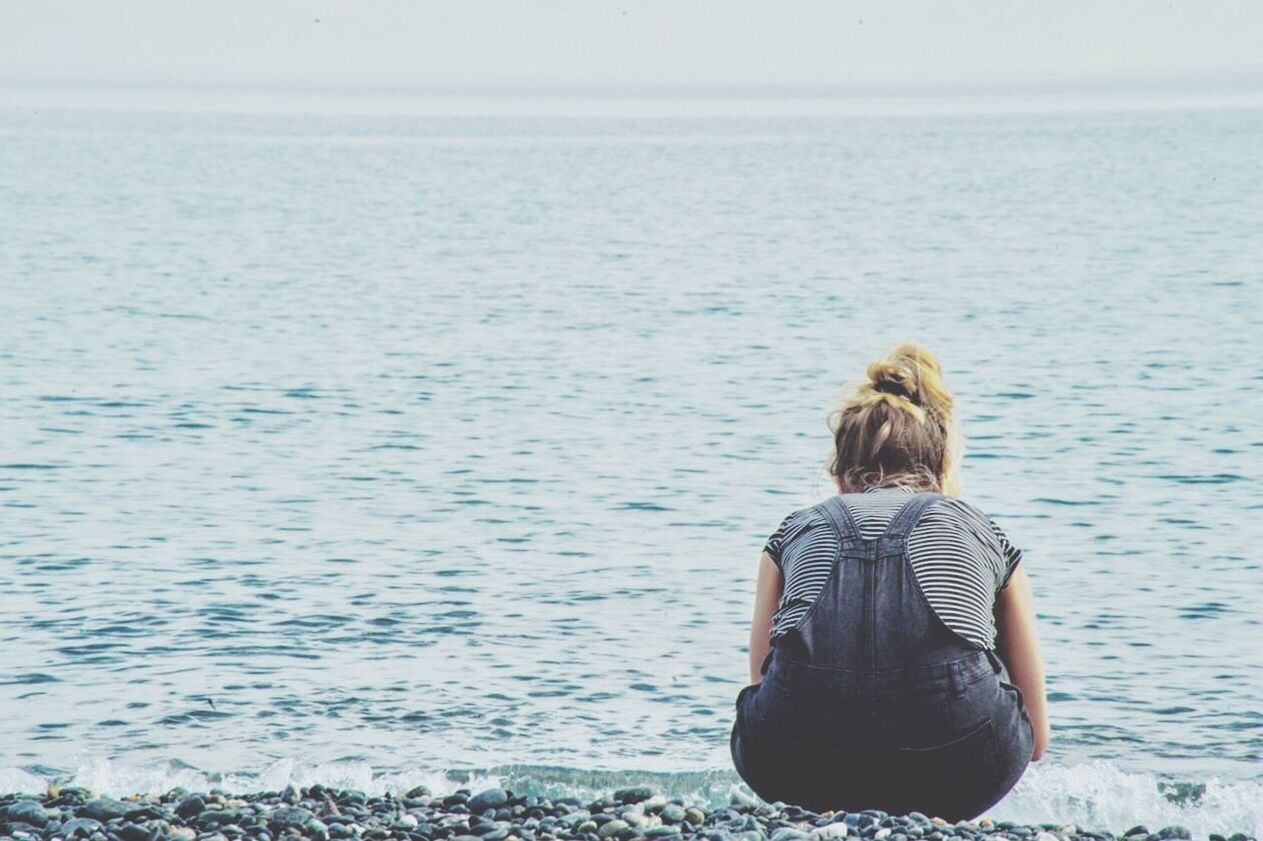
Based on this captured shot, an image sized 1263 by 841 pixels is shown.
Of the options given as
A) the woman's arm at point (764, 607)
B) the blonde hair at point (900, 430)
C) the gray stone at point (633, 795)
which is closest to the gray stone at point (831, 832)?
the gray stone at point (633, 795)

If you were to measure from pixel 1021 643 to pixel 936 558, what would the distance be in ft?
1.31

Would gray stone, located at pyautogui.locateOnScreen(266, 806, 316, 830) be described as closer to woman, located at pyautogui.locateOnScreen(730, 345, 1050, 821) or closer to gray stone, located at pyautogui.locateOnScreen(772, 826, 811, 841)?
gray stone, located at pyautogui.locateOnScreen(772, 826, 811, 841)

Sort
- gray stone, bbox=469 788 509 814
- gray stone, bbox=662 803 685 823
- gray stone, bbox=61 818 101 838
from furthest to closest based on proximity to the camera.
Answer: gray stone, bbox=469 788 509 814
gray stone, bbox=662 803 685 823
gray stone, bbox=61 818 101 838

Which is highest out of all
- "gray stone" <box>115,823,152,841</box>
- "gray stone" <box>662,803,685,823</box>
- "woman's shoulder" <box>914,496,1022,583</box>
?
"woman's shoulder" <box>914,496,1022,583</box>

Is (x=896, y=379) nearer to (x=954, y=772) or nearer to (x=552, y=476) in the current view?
(x=954, y=772)

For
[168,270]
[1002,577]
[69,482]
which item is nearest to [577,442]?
[69,482]

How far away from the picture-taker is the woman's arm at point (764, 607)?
14.3 feet

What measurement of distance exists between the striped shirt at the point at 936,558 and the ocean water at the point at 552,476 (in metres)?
2.79

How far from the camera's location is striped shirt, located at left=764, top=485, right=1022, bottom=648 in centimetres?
407

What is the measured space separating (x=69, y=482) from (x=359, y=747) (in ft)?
20.0

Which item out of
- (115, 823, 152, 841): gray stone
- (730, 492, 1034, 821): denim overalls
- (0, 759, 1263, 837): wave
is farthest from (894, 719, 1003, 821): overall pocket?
(0, 759, 1263, 837): wave

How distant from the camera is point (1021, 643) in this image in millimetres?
4305

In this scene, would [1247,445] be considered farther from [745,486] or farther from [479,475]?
[479,475]

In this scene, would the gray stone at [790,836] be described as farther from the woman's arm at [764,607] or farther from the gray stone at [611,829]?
the woman's arm at [764,607]
